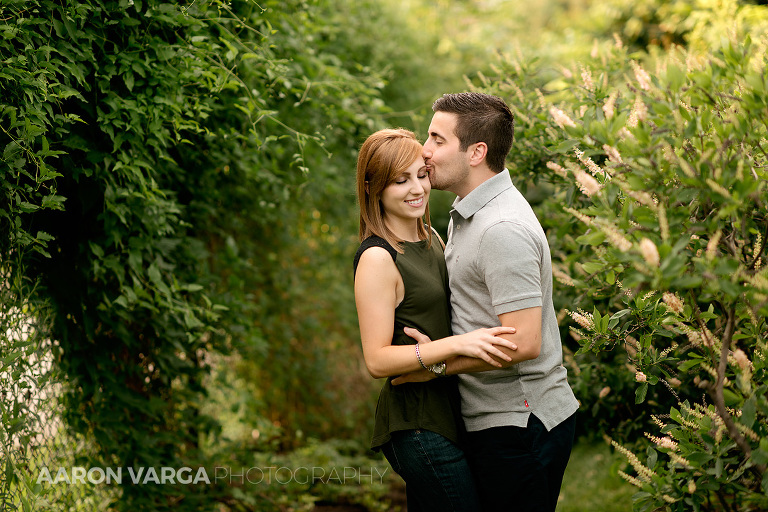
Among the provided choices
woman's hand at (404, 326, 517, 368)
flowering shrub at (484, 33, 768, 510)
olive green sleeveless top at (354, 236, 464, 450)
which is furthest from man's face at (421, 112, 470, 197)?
woman's hand at (404, 326, 517, 368)

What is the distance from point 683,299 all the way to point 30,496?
7.95 ft

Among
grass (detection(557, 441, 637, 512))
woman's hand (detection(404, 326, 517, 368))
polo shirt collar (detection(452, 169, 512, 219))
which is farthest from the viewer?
grass (detection(557, 441, 637, 512))

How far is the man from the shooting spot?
7.27 feet

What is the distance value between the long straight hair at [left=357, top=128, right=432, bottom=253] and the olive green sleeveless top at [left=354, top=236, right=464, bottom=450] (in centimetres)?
9

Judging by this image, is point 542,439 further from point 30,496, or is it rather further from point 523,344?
point 30,496

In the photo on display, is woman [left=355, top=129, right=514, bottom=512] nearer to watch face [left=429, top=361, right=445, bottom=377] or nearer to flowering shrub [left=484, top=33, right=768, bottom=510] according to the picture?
watch face [left=429, top=361, right=445, bottom=377]

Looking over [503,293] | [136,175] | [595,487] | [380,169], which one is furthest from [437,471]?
[595,487]

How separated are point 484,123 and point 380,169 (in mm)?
452

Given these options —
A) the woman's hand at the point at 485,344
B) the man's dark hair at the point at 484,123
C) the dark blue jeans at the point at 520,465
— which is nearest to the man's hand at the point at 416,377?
the woman's hand at the point at 485,344

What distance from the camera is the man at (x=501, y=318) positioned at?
2.22m

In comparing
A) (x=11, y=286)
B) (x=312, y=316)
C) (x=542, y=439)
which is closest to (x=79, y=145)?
(x=11, y=286)

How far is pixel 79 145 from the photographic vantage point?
2578 mm

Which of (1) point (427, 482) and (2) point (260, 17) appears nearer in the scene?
(1) point (427, 482)

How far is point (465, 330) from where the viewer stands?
2461mm
